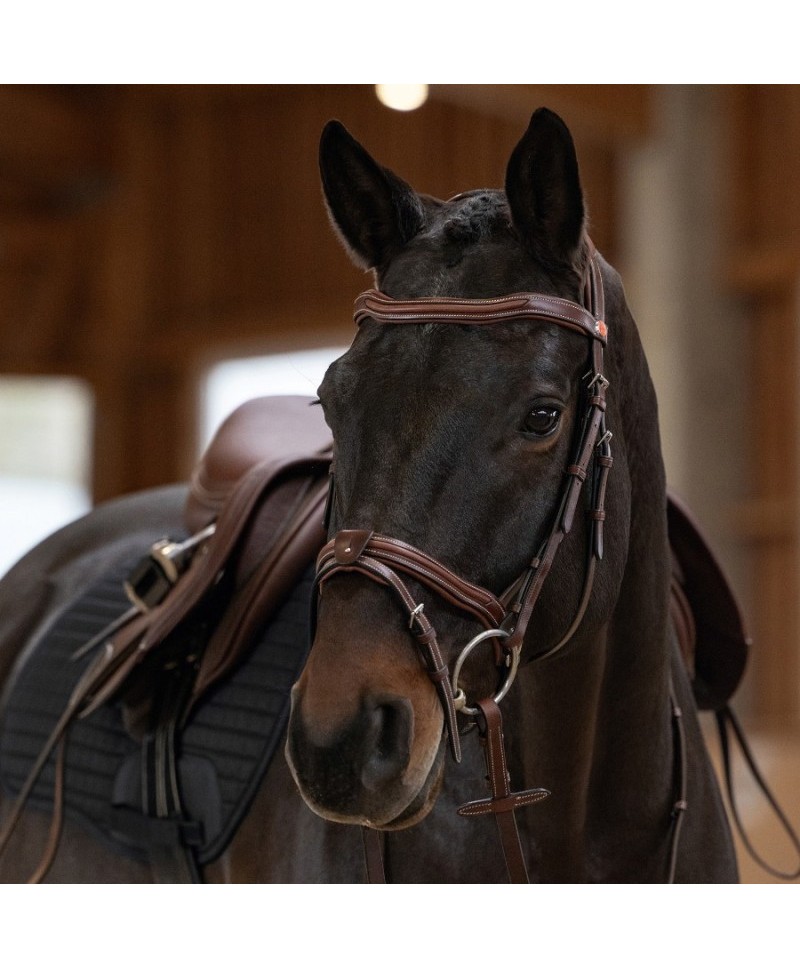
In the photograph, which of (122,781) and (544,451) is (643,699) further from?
(122,781)

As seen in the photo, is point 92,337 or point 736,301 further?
point 92,337

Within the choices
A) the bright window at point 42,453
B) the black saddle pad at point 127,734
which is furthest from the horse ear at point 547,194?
the bright window at point 42,453

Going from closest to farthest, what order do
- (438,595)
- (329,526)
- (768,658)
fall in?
(438,595), (329,526), (768,658)

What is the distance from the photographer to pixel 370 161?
1.42 metres

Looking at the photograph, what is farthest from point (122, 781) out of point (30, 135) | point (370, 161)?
point (30, 135)

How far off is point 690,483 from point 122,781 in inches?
197

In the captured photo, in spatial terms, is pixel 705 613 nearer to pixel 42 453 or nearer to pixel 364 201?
pixel 364 201

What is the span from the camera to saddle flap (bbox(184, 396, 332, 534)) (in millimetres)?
2154

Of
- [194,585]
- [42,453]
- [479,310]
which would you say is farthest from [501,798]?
[42,453]

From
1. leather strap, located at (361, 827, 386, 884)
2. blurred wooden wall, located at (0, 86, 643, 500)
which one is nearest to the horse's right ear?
leather strap, located at (361, 827, 386, 884)

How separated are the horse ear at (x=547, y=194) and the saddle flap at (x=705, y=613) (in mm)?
737

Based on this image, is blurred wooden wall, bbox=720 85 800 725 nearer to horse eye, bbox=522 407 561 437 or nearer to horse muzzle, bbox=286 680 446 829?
horse eye, bbox=522 407 561 437

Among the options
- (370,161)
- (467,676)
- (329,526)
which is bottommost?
(467,676)

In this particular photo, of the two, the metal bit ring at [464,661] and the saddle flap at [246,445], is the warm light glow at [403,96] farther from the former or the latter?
the metal bit ring at [464,661]
